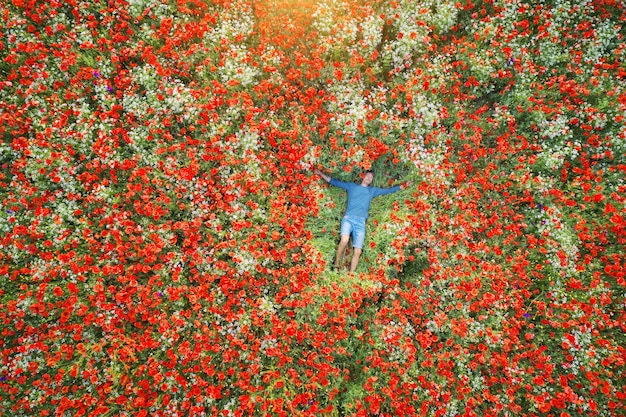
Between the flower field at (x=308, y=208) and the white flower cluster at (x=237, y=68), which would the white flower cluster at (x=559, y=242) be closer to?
the flower field at (x=308, y=208)

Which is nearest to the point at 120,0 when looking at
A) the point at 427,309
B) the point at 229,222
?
the point at 229,222

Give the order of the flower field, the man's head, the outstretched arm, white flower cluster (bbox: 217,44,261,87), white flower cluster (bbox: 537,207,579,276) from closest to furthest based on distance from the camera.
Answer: the flower field → white flower cluster (bbox: 537,207,579,276) → white flower cluster (bbox: 217,44,261,87) → the man's head → the outstretched arm

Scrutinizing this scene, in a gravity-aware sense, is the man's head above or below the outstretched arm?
above

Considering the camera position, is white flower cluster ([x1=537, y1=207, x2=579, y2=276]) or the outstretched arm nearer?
white flower cluster ([x1=537, y1=207, x2=579, y2=276])

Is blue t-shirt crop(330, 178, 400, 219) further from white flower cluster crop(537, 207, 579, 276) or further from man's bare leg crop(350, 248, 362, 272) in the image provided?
white flower cluster crop(537, 207, 579, 276)

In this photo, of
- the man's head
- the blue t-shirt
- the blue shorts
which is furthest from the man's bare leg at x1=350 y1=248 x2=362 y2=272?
the man's head

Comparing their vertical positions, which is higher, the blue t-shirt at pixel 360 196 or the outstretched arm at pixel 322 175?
the outstretched arm at pixel 322 175

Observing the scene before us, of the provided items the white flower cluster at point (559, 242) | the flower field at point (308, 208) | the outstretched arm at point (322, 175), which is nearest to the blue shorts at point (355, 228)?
the flower field at point (308, 208)
